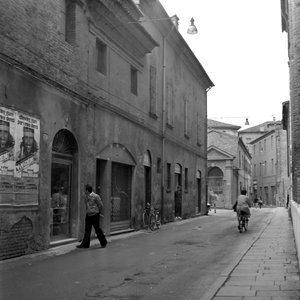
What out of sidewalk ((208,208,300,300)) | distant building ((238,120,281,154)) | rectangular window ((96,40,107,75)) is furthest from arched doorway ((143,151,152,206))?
distant building ((238,120,281,154))

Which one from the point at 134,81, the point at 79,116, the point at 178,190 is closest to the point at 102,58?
the point at 79,116

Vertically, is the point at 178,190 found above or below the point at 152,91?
below

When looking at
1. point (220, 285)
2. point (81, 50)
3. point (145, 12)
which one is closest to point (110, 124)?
point (81, 50)

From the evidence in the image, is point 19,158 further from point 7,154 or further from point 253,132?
point 253,132

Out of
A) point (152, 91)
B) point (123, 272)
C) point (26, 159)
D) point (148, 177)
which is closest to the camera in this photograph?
point (123, 272)

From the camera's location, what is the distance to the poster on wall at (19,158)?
9.82 meters

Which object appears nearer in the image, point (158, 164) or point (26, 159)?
point (26, 159)

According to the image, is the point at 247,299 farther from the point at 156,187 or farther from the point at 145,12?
the point at 145,12

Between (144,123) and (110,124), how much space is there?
4093 mm

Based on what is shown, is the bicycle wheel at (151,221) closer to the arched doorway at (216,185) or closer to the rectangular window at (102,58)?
the rectangular window at (102,58)

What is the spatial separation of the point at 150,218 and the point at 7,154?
9.49 meters

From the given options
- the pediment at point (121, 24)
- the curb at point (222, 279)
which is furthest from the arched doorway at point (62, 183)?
the curb at point (222, 279)

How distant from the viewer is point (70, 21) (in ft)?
43.4

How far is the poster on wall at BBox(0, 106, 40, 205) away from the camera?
9820 millimetres
